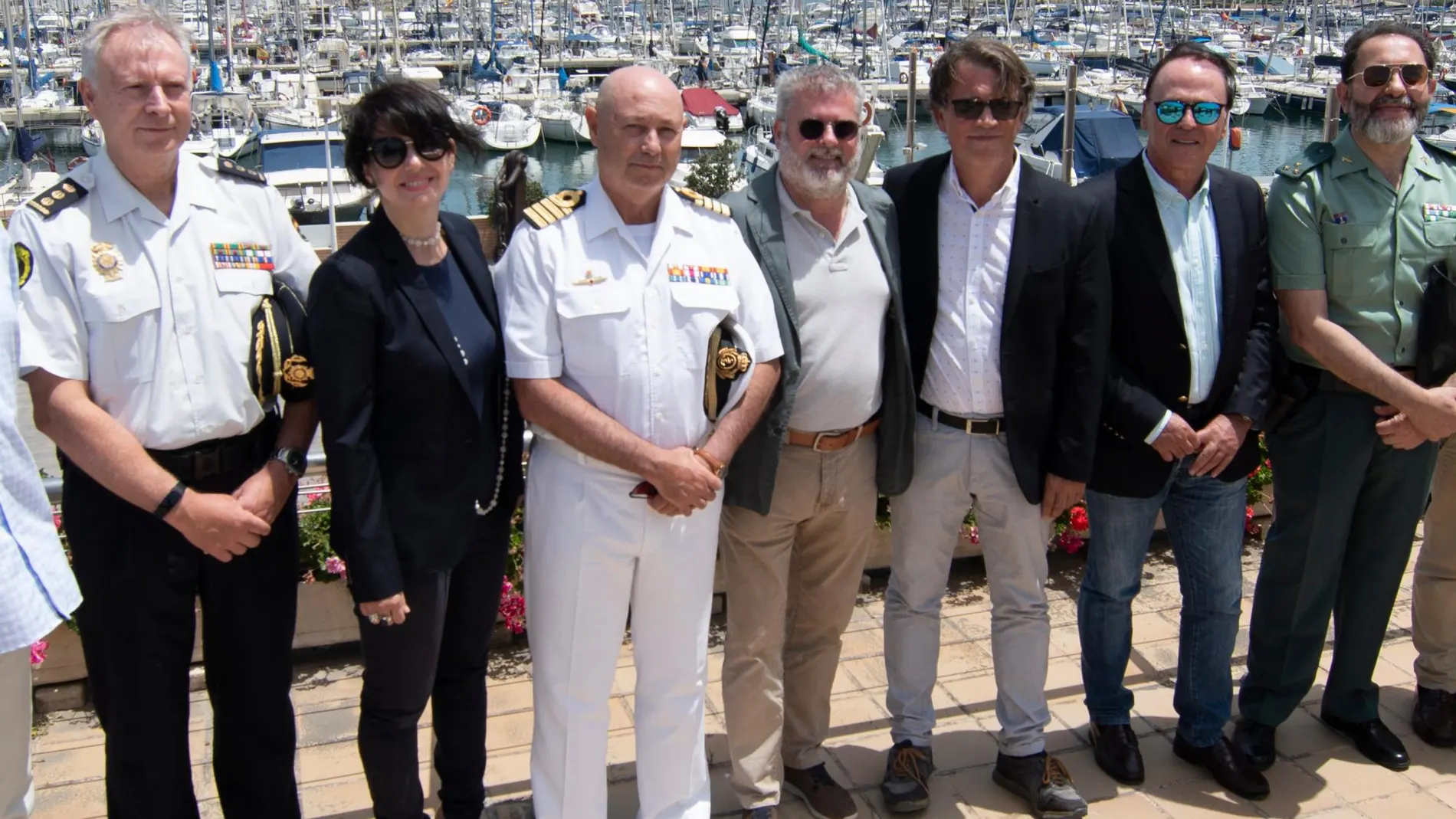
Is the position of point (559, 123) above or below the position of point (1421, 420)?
below

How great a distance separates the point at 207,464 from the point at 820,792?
1881 millimetres

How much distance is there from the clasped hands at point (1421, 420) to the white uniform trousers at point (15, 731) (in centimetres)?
354

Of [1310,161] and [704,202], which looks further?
[1310,161]

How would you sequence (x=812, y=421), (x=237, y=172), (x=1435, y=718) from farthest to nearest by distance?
(x=1435, y=718) < (x=812, y=421) < (x=237, y=172)

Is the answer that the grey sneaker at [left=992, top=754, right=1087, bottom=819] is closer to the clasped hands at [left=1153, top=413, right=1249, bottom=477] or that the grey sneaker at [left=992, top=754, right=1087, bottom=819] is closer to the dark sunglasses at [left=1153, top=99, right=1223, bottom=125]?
the clasped hands at [left=1153, top=413, right=1249, bottom=477]

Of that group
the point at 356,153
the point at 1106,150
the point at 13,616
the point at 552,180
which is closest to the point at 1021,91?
the point at 356,153

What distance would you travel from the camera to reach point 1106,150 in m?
24.9

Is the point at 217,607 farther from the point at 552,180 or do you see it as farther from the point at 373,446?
the point at 552,180

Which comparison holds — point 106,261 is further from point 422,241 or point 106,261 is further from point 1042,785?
point 1042,785

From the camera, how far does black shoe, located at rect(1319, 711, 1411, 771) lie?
3.83m

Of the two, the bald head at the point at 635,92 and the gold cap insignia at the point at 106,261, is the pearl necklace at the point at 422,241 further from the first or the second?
the gold cap insignia at the point at 106,261

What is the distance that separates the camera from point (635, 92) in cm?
302

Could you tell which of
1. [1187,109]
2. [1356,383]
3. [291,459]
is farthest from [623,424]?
[1356,383]

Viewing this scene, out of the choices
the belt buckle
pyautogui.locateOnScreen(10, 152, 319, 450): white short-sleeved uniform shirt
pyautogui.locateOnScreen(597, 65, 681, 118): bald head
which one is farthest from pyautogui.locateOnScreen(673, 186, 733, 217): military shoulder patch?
the belt buckle
